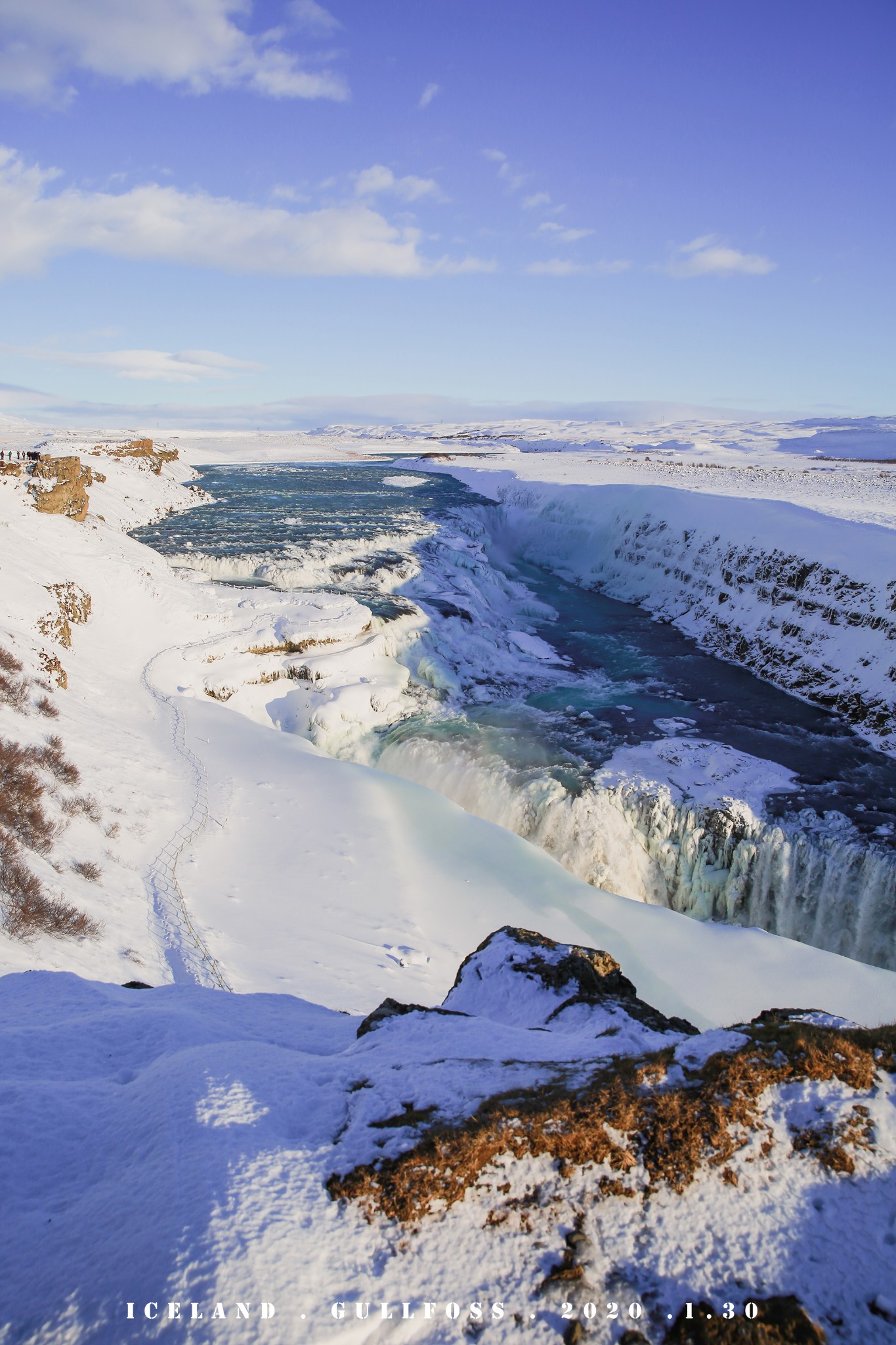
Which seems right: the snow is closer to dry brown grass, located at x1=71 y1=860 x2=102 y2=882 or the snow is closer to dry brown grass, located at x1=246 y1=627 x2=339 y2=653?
dry brown grass, located at x1=246 y1=627 x2=339 y2=653

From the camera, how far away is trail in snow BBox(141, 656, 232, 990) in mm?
8415

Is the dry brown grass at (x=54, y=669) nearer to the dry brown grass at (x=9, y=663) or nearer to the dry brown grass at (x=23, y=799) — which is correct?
the dry brown grass at (x=9, y=663)

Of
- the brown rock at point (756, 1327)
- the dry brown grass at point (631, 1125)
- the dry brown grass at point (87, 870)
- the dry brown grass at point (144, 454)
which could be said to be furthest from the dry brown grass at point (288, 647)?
the dry brown grass at point (144, 454)

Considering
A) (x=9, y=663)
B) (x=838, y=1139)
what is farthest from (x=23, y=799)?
(x=838, y=1139)

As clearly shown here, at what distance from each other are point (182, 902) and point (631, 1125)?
796cm

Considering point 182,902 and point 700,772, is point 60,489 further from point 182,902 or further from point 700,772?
point 700,772

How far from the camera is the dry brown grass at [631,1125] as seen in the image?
3391 millimetres

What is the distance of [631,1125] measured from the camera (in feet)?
11.9

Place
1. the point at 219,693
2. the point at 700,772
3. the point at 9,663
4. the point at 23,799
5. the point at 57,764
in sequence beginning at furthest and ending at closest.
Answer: the point at 219,693 → the point at 700,772 → the point at 9,663 → the point at 57,764 → the point at 23,799

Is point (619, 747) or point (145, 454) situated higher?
point (145, 454)

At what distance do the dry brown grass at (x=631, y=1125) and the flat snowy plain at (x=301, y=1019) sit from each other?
Answer: 73 mm

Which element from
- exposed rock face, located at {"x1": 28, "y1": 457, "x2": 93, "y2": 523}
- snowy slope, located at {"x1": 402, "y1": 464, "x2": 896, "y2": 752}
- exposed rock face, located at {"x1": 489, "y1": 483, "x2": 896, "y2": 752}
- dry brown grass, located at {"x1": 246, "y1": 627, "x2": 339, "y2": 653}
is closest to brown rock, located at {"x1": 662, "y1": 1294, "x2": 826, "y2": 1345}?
dry brown grass, located at {"x1": 246, "y1": 627, "x2": 339, "y2": 653}

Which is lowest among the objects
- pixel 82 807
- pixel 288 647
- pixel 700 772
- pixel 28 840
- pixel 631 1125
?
pixel 700 772

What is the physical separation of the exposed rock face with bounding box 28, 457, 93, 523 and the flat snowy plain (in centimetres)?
77
